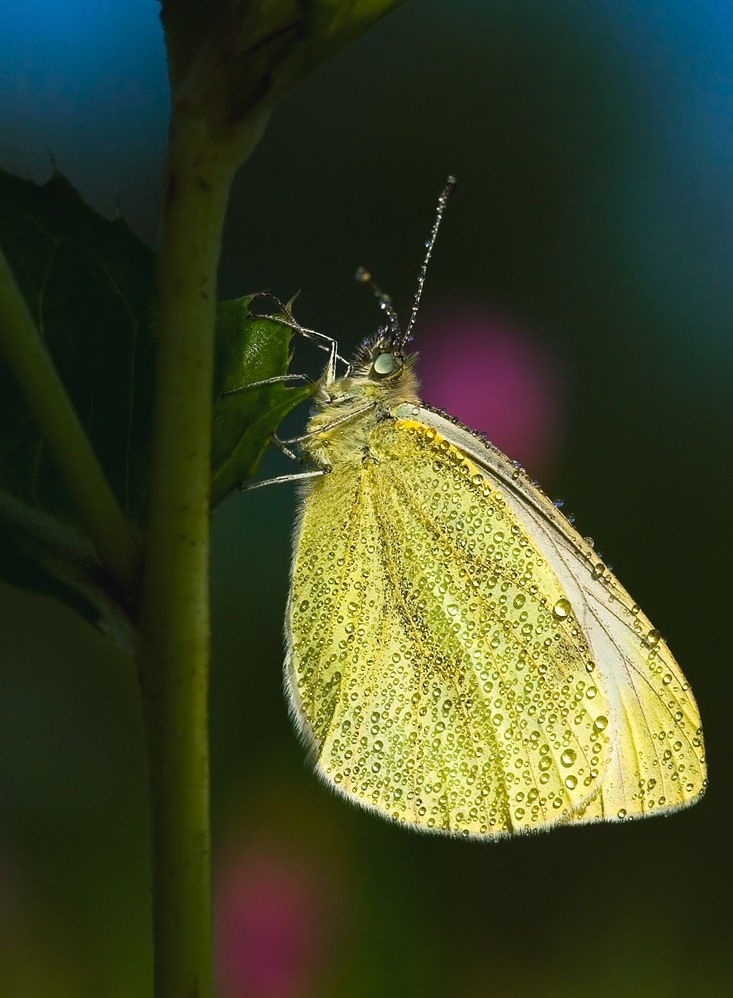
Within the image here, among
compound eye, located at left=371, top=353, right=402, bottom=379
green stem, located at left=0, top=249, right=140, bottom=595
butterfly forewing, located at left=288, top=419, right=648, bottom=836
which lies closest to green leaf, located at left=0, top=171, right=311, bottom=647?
green stem, located at left=0, top=249, right=140, bottom=595

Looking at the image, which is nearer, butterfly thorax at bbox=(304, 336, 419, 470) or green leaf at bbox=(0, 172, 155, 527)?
green leaf at bbox=(0, 172, 155, 527)

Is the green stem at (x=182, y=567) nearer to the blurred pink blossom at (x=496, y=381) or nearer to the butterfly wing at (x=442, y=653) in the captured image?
the butterfly wing at (x=442, y=653)

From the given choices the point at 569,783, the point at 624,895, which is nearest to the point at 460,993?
the point at 624,895

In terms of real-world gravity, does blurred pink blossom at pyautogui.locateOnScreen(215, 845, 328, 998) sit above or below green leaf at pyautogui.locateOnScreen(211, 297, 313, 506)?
below

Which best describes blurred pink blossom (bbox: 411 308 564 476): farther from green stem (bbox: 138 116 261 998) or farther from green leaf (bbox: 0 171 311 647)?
green stem (bbox: 138 116 261 998)

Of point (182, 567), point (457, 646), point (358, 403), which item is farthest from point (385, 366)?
point (182, 567)

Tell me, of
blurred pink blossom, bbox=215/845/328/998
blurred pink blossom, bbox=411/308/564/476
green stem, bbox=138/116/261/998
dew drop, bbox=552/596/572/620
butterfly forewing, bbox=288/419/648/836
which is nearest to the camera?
green stem, bbox=138/116/261/998

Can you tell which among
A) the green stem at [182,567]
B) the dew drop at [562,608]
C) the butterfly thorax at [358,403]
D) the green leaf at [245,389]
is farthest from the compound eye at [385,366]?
the green stem at [182,567]
